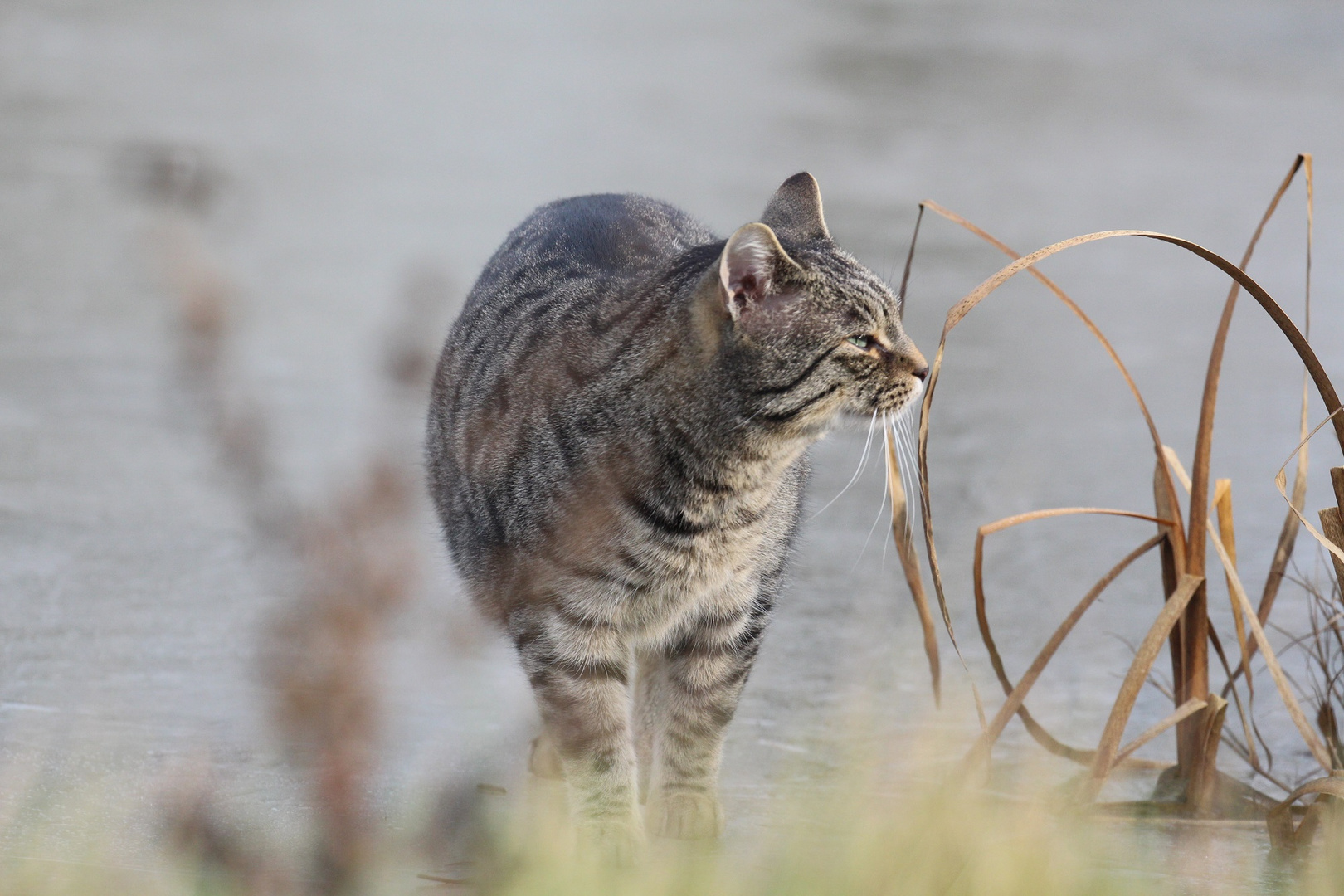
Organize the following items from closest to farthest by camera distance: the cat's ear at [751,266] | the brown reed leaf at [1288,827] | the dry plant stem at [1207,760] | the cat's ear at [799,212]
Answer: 1. the cat's ear at [751,266]
2. the brown reed leaf at [1288,827]
3. the dry plant stem at [1207,760]
4. the cat's ear at [799,212]

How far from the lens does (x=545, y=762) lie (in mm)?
3305

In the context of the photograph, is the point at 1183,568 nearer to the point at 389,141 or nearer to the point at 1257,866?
the point at 1257,866

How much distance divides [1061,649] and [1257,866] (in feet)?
4.04

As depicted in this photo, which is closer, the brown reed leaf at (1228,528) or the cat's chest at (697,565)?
the cat's chest at (697,565)

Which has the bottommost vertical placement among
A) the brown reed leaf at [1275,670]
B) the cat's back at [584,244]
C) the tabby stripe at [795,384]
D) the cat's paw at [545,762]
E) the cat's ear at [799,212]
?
the cat's paw at [545,762]

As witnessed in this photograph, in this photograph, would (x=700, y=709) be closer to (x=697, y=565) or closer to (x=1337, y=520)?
(x=697, y=565)

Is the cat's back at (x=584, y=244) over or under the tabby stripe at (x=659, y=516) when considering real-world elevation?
over

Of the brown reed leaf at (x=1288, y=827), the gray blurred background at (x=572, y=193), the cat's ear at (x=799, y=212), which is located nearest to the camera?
the brown reed leaf at (x=1288, y=827)

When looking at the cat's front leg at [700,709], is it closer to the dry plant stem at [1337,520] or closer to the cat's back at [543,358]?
the cat's back at [543,358]

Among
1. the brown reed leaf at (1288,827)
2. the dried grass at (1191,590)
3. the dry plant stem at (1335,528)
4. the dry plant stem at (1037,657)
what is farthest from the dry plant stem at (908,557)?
the dry plant stem at (1335,528)

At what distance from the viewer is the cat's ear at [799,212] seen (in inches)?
128

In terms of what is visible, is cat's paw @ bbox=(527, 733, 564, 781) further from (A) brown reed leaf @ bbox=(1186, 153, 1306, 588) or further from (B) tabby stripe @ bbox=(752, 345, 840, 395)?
(A) brown reed leaf @ bbox=(1186, 153, 1306, 588)

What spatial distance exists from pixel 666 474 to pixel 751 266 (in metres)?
0.43

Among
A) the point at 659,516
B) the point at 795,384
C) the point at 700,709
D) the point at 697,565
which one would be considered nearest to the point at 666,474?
the point at 659,516
